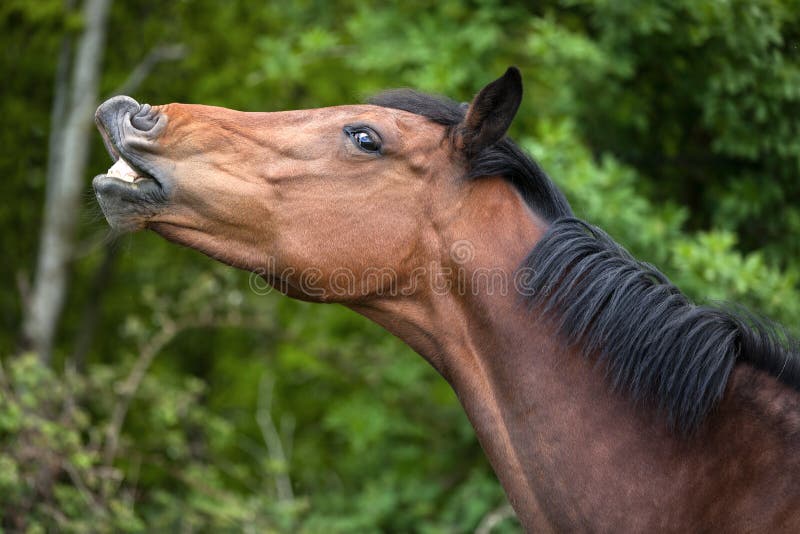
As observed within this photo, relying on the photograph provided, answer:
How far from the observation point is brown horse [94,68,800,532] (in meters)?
2.44

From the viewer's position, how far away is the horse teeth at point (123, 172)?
2.68 m

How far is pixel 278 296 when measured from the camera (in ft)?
26.8

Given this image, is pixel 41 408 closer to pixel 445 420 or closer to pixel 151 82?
pixel 445 420

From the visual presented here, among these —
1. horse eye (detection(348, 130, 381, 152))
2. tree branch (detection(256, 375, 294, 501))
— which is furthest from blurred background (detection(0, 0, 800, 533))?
horse eye (detection(348, 130, 381, 152))

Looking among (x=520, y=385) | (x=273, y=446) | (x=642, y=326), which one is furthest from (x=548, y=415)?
(x=273, y=446)

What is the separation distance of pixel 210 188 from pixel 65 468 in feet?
9.66

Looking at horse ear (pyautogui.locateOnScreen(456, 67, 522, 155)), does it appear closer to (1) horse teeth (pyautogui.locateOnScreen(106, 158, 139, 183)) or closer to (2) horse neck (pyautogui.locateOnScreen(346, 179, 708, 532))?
(2) horse neck (pyautogui.locateOnScreen(346, 179, 708, 532))

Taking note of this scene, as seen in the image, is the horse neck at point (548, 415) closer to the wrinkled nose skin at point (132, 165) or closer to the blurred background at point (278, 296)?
the wrinkled nose skin at point (132, 165)

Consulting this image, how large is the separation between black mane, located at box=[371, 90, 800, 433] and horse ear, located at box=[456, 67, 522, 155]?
61 mm

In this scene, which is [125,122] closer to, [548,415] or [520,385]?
[520,385]

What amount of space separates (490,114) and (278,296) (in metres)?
5.70

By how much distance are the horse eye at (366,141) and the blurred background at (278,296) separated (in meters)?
0.95

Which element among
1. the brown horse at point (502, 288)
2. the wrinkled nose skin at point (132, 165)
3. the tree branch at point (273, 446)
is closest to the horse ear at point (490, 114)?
the brown horse at point (502, 288)

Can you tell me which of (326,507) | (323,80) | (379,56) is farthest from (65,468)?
(323,80)
